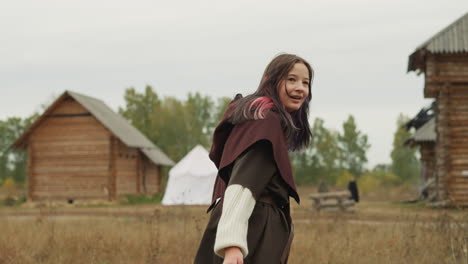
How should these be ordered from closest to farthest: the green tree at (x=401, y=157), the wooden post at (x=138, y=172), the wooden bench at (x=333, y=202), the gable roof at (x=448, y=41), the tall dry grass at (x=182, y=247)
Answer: the tall dry grass at (x=182, y=247) < the wooden bench at (x=333, y=202) < the gable roof at (x=448, y=41) < the wooden post at (x=138, y=172) < the green tree at (x=401, y=157)

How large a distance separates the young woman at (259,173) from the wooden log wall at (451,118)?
2143 centimetres

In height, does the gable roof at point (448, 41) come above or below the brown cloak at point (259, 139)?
above

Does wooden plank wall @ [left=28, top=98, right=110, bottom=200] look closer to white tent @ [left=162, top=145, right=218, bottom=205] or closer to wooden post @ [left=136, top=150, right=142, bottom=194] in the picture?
white tent @ [left=162, top=145, right=218, bottom=205]

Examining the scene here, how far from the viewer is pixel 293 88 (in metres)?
3.22

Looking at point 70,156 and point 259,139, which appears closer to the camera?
point 259,139

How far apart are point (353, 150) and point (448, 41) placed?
2380 inches

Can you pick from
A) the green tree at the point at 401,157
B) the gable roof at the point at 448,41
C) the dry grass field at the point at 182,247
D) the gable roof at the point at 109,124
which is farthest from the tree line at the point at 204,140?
the dry grass field at the point at 182,247

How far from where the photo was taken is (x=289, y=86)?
3.22 metres

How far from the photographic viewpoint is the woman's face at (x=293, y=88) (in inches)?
127

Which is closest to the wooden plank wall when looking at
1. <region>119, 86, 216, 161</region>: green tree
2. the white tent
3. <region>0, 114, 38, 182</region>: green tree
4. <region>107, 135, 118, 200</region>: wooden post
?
<region>107, 135, 118, 200</region>: wooden post

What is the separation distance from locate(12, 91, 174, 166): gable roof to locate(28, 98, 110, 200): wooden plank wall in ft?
1.29

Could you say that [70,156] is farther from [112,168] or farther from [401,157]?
[401,157]

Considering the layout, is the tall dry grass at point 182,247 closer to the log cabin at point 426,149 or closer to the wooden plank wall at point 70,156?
the wooden plank wall at point 70,156

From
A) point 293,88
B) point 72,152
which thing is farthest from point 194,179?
point 293,88
